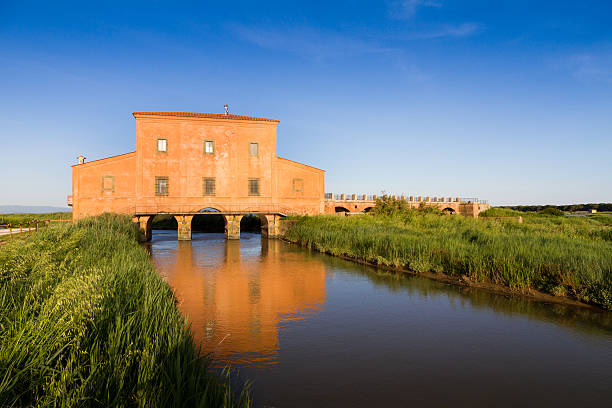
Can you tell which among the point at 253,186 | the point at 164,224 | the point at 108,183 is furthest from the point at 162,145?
the point at 164,224

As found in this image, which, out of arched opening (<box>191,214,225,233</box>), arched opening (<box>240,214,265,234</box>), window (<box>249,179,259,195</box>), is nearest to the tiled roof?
window (<box>249,179,259,195</box>)

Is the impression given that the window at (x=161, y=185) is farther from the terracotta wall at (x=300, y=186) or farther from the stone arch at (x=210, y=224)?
the stone arch at (x=210, y=224)

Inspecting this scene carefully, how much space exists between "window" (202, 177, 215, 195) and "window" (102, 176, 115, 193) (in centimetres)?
664

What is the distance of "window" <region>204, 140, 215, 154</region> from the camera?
28984mm

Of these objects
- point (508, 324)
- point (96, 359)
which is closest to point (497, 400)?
point (508, 324)

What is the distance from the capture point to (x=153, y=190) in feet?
91.4

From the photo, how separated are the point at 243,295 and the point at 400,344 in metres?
5.33

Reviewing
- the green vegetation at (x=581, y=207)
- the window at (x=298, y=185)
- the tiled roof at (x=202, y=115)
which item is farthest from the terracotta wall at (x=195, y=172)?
the green vegetation at (x=581, y=207)

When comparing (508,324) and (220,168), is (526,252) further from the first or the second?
(220,168)

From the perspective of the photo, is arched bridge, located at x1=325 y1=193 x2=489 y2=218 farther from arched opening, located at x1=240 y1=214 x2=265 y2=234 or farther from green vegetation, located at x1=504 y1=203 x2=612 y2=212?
green vegetation, located at x1=504 y1=203 x2=612 y2=212

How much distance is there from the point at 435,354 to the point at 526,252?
22.6 feet

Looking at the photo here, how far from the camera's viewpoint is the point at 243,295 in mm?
10633

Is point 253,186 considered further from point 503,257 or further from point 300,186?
point 503,257

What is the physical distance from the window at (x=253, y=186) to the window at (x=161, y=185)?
6570mm
